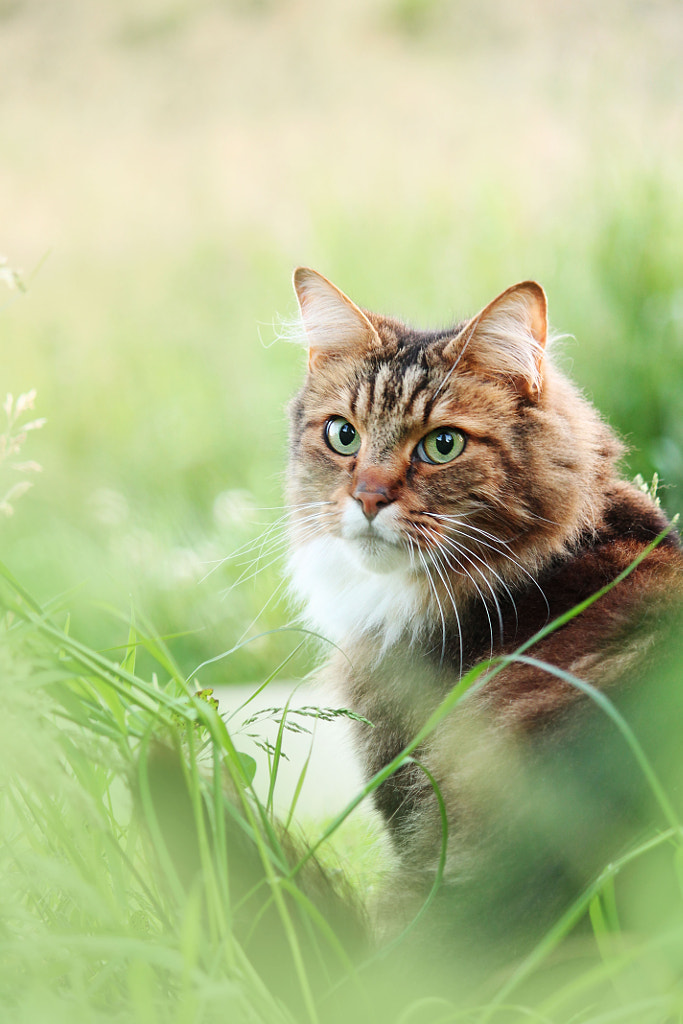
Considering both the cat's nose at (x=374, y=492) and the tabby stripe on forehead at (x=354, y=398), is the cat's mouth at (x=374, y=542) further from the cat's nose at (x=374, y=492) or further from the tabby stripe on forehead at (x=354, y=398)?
the tabby stripe on forehead at (x=354, y=398)

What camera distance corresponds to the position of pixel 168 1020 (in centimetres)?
78

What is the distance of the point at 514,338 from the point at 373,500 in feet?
1.22

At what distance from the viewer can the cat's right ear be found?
163 cm

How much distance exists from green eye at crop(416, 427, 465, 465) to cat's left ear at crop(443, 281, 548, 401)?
14cm

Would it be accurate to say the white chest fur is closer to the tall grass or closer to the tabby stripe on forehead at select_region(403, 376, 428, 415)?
the tabby stripe on forehead at select_region(403, 376, 428, 415)

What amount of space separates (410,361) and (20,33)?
5666 mm

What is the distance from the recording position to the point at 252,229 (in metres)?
4.34

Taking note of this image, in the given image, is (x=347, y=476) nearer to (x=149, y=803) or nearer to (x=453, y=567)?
(x=453, y=567)

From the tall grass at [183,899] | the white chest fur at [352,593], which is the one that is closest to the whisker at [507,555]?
the white chest fur at [352,593]

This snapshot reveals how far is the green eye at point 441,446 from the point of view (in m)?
1.40

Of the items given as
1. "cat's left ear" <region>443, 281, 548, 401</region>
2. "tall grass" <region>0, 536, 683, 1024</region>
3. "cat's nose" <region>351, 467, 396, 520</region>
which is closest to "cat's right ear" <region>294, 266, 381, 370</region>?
"cat's left ear" <region>443, 281, 548, 401</region>

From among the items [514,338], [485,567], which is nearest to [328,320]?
[514,338]

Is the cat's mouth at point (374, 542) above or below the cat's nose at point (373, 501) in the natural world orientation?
below

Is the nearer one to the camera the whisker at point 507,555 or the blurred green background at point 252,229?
the whisker at point 507,555
